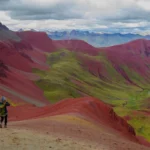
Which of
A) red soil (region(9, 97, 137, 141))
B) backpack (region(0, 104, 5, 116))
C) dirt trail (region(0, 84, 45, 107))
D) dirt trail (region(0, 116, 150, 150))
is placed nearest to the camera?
dirt trail (region(0, 116, 150, 150))

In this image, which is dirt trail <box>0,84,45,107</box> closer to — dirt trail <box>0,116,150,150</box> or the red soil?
the red soil

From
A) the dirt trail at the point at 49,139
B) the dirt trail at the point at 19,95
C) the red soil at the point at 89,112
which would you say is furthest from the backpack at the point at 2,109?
the dirt trail at the point at 19,95

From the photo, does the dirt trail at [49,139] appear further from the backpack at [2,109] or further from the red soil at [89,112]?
the red soil at [89,112]

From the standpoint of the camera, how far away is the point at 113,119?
66000mm

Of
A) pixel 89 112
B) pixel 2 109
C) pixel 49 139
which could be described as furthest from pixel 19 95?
pixel 49 139

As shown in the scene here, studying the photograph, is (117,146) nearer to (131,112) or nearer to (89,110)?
(89,110)

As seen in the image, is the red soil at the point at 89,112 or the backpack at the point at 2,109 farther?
the red soil at the point at 89,112

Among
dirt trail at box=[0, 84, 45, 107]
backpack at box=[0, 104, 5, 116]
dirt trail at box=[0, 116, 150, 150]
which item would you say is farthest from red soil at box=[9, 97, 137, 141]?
dirt trail at box=[0, 84, 45, 107]

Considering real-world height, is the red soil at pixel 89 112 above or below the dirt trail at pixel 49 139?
above

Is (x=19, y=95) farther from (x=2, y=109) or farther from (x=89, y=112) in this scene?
(x=2, y=109)

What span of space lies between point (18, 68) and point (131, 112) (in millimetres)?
87656

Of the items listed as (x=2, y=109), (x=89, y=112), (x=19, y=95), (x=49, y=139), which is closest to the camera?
(x=49, y=139)

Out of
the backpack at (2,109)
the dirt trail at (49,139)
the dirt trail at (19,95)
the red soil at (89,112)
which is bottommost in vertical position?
the dirt trail at (49,139)

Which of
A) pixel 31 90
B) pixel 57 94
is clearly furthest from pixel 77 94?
pixel 31 90
